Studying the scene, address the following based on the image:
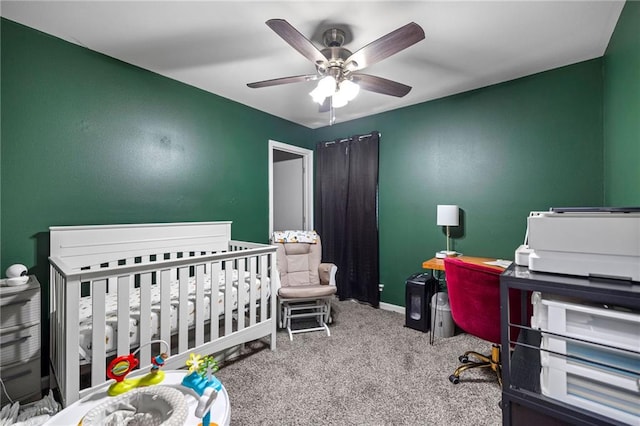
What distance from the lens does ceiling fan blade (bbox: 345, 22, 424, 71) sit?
1.40 m

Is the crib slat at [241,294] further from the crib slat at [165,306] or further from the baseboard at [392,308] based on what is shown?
the baseboard at [392,308]

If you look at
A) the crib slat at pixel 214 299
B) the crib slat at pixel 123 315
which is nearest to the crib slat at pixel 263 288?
the crib slat at pixel 214 299

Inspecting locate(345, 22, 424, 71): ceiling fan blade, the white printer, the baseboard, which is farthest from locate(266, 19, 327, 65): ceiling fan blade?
the baseboard

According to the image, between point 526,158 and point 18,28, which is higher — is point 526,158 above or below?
below

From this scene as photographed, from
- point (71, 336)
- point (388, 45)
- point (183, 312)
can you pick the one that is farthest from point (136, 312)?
point (388, 45)

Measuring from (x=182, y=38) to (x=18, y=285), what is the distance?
193cm

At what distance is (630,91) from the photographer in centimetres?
163

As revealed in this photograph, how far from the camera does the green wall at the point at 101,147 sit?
6.27 feet

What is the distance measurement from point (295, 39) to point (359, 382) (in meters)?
2.21

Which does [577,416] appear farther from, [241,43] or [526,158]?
[241,43]

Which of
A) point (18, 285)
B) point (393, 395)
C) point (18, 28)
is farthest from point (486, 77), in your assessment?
point (18, 285)

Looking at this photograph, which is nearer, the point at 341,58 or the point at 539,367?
the point at 539,367

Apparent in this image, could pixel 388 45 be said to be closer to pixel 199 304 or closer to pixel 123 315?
pixel 199 304

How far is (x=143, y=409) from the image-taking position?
104 cm
